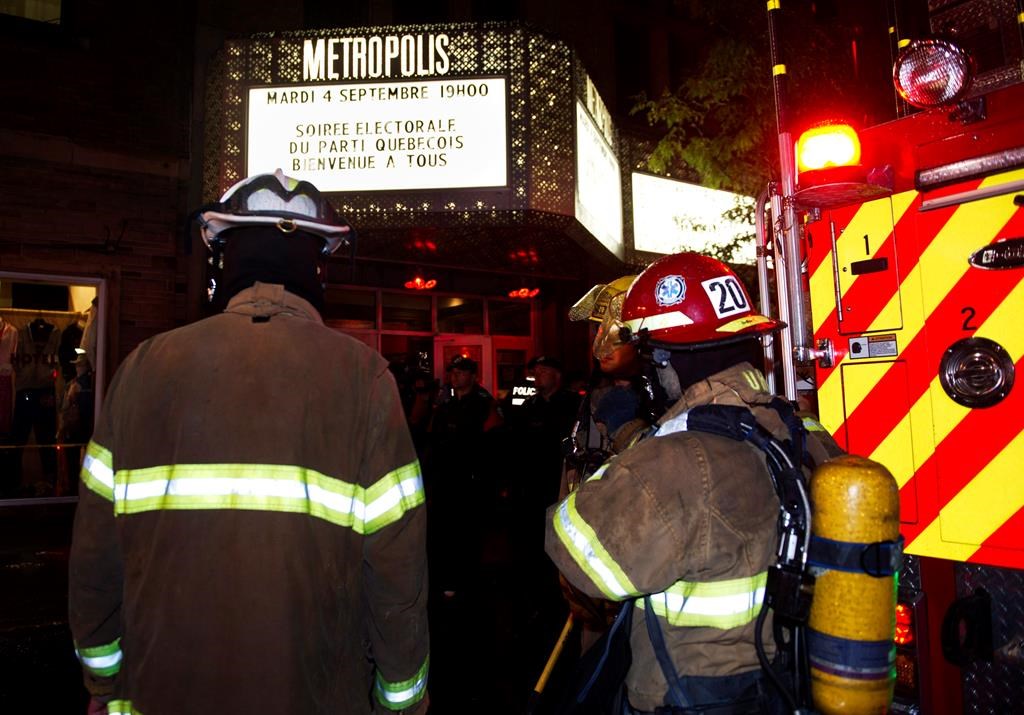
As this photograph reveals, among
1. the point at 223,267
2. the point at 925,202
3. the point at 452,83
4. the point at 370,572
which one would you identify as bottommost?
the point at 370,572

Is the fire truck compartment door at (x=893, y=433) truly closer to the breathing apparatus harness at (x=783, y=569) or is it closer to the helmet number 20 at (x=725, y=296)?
the helmet number 20 at (x=725, y=296)

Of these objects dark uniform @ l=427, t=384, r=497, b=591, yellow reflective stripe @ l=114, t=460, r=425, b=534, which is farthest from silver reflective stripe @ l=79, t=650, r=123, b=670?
dark uniform @ l=427, t=384, r=497, b=591

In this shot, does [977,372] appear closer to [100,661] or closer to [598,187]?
[100,661]

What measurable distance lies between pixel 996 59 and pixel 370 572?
3203 mm

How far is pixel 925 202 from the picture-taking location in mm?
2582

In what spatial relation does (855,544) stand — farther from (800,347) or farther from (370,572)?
(800,347)

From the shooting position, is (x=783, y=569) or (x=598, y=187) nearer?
(x=783, y=569)

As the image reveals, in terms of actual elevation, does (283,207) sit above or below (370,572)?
above

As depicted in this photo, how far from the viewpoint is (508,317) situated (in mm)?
12758

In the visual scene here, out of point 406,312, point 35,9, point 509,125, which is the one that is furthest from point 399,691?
point 35,9

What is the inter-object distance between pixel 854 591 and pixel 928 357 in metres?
1.26

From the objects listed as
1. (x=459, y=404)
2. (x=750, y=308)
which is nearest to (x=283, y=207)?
(x=750, y=308)

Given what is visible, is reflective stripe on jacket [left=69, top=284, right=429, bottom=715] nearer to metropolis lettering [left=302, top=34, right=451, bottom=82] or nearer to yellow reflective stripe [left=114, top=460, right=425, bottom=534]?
yellow reflective stripe [left=114, top=460, right=425, bottom=534]

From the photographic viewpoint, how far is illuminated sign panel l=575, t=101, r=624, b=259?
9227mm
